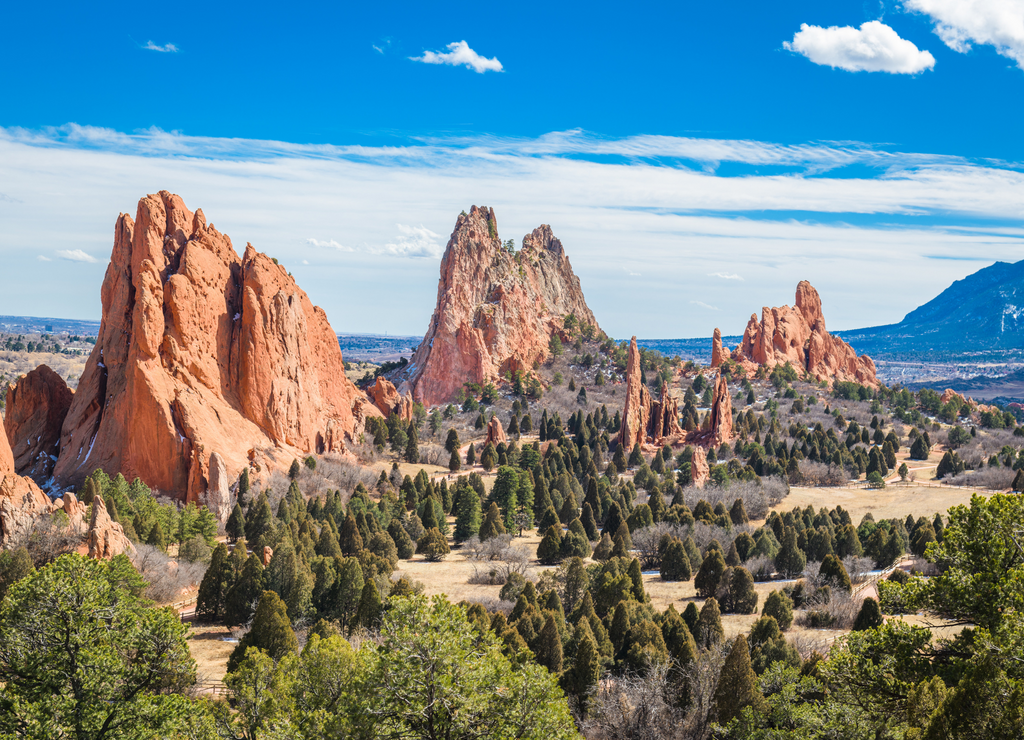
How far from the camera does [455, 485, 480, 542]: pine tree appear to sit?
211ft

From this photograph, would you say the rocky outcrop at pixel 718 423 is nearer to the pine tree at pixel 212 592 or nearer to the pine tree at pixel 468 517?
the pine tree at pixel 468 517

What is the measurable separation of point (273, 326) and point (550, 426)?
4342cm

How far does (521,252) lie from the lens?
165125 mm

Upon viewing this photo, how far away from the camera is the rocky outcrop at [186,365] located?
61812 millimetres

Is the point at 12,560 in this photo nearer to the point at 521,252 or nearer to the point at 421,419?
the point at 421,419

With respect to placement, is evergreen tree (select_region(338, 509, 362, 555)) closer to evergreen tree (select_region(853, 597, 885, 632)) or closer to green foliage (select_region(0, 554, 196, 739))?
evergreen tree (select_region(853, 597, 885, 632))

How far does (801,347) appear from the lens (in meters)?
155

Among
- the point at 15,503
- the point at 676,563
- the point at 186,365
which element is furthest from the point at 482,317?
the point at 15,503

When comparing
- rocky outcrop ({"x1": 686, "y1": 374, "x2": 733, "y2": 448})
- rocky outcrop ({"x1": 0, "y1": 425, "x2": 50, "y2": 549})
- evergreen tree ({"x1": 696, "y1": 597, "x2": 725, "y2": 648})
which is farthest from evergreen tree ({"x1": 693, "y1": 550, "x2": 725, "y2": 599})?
rocky outcrop ({"x1": 686, "y1": 374, "x2": 733, "y2": 448})

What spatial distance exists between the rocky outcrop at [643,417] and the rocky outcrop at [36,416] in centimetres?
6092

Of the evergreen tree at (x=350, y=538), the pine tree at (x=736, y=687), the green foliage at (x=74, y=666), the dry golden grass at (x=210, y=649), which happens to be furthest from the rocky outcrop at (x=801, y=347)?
the green foliage at (x=74, y=666)

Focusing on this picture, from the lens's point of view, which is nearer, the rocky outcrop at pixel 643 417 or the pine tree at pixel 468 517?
the pine tree at pixel 468 517

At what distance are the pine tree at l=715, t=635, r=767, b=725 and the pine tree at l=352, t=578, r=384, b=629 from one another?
51.5 feet

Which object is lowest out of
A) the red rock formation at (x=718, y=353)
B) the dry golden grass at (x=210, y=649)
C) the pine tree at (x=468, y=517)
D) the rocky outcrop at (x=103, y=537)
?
the dry golden grass at (x=210, y=649)
